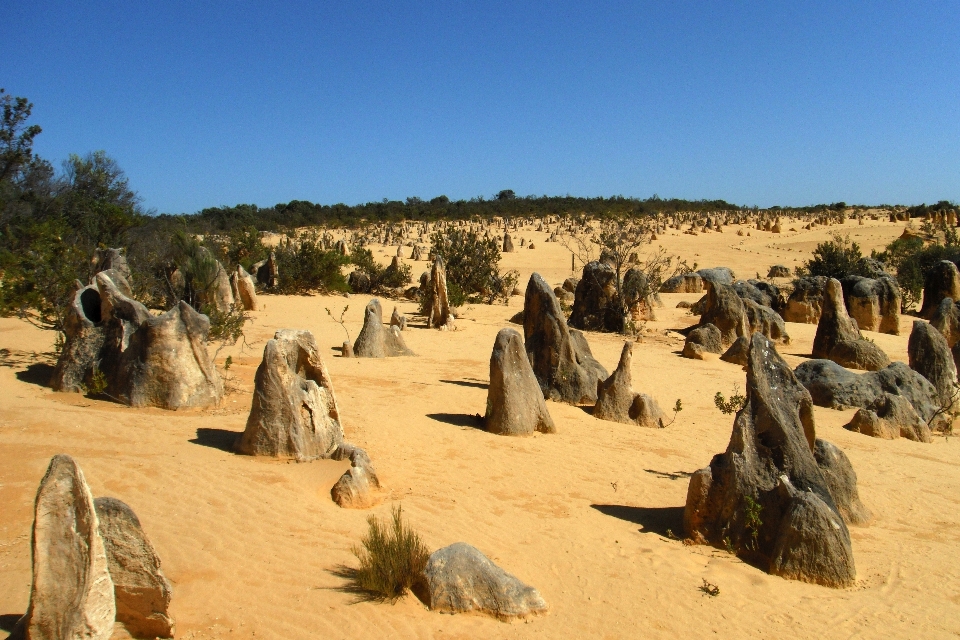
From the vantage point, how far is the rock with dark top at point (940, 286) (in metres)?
20.1

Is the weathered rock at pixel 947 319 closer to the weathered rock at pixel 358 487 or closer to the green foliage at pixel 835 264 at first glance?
the green foliage at pixel 835 264

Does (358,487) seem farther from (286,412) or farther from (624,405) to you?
(624,405)

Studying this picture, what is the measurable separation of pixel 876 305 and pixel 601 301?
7354 mm

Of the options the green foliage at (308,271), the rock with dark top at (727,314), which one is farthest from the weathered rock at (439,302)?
the green foliage at (308,271)

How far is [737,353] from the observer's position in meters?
14.1

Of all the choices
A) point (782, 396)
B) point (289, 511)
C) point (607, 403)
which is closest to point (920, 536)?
point (782, 396)

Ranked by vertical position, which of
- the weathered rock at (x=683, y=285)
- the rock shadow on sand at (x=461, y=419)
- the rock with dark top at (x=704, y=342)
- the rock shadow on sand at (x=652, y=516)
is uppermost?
the weathered rock at (x=683, y=285)

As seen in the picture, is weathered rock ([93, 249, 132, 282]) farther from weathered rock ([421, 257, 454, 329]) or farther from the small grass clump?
the small grass clump

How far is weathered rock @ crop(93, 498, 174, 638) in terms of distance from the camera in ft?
11.7

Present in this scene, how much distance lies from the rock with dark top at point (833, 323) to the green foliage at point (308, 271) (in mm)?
13991

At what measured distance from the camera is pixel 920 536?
20.7ft

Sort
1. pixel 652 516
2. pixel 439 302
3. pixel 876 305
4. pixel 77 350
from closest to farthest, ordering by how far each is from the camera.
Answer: pixel 652 516
pixel 77 350
pixel 439 302
pixel 876 305

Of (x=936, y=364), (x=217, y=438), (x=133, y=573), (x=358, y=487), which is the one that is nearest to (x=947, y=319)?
(x=936, y=364)

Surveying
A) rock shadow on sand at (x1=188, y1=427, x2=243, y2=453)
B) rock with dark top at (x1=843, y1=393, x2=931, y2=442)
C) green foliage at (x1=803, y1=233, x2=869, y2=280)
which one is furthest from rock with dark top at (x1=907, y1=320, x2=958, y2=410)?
green foliage at (x1=803, y1=233, x2=869, y2=280)
